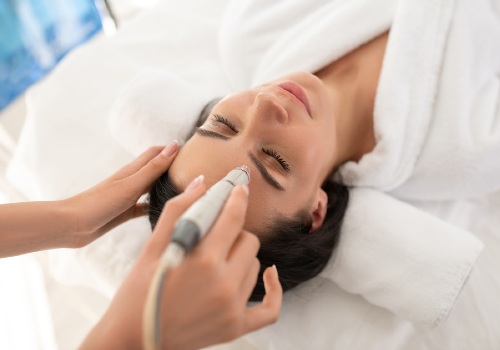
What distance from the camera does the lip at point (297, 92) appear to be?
80 centimetres

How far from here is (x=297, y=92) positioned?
0.80 m

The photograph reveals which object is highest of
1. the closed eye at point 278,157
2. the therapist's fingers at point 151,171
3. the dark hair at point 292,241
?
the therapist's fingers at point 151,171

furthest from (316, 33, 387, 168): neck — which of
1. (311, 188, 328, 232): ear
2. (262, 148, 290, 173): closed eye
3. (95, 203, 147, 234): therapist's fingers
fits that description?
(95, 203, 147, 234): therapist's fingers

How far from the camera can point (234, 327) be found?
1.42 ft

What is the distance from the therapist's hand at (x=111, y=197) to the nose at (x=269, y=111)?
0.65ft

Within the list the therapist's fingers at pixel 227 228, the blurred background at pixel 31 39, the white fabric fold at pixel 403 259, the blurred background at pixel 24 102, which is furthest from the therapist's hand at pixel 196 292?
the blurred background at pixel 31 39

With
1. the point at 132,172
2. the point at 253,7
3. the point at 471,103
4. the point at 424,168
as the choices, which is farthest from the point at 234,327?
the point at 253,7

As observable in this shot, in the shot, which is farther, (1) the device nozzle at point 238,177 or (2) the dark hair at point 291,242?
(2) the dark hair at point 291,242

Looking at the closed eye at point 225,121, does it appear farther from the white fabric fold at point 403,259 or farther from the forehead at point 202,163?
the white fabric fold at point 403,259

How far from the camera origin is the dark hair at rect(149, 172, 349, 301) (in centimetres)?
75

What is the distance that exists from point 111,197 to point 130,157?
405mm

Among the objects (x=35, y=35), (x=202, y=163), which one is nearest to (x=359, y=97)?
(x=202, y=163)

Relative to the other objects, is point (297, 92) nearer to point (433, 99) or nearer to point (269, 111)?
point (269, 111)

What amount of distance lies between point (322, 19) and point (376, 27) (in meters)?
0.18
